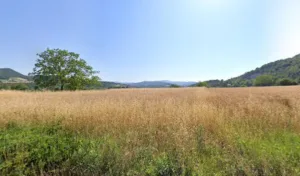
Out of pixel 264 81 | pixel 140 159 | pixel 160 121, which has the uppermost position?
pixel 264 81

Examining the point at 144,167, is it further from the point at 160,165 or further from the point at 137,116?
the point at 137,116

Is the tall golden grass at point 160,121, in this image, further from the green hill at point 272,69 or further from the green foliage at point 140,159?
the green hill at point 272,69

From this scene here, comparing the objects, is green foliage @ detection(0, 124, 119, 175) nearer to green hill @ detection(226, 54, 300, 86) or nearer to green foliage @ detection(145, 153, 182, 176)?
green foliage @ detection(145, 153, 182, 176)

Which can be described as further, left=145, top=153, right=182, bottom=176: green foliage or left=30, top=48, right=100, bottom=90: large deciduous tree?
left=30, top=48, right=100, bottom=90: large deciduous tree

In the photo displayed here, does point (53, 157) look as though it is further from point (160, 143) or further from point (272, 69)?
point (272, 69)

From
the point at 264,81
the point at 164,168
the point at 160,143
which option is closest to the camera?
the point at 164,168

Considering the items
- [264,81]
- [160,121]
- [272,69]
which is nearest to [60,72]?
[160,121]

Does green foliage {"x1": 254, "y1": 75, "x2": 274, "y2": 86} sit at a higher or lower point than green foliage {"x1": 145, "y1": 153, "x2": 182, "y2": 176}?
higher

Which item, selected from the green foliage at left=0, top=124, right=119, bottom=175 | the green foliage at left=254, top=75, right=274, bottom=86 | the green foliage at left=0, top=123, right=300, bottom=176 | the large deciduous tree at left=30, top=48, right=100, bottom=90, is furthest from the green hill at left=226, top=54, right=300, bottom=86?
the green foliage at left=0, top=124, right=119, bottom=175

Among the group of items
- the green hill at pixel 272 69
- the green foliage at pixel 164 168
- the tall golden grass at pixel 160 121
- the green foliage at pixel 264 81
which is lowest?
the green foliage at pixel 164 168

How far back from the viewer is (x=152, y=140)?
493cm

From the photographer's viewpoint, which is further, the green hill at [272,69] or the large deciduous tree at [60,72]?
the green hill at [272,69]

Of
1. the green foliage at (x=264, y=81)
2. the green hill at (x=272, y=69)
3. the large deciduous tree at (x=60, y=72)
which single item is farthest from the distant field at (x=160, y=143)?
the green hill at (x=272, y=69)

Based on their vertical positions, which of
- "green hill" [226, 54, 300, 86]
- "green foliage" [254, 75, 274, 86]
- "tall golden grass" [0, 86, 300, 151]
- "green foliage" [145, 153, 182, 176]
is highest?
"green hill" [226, 54, 300, 86]
